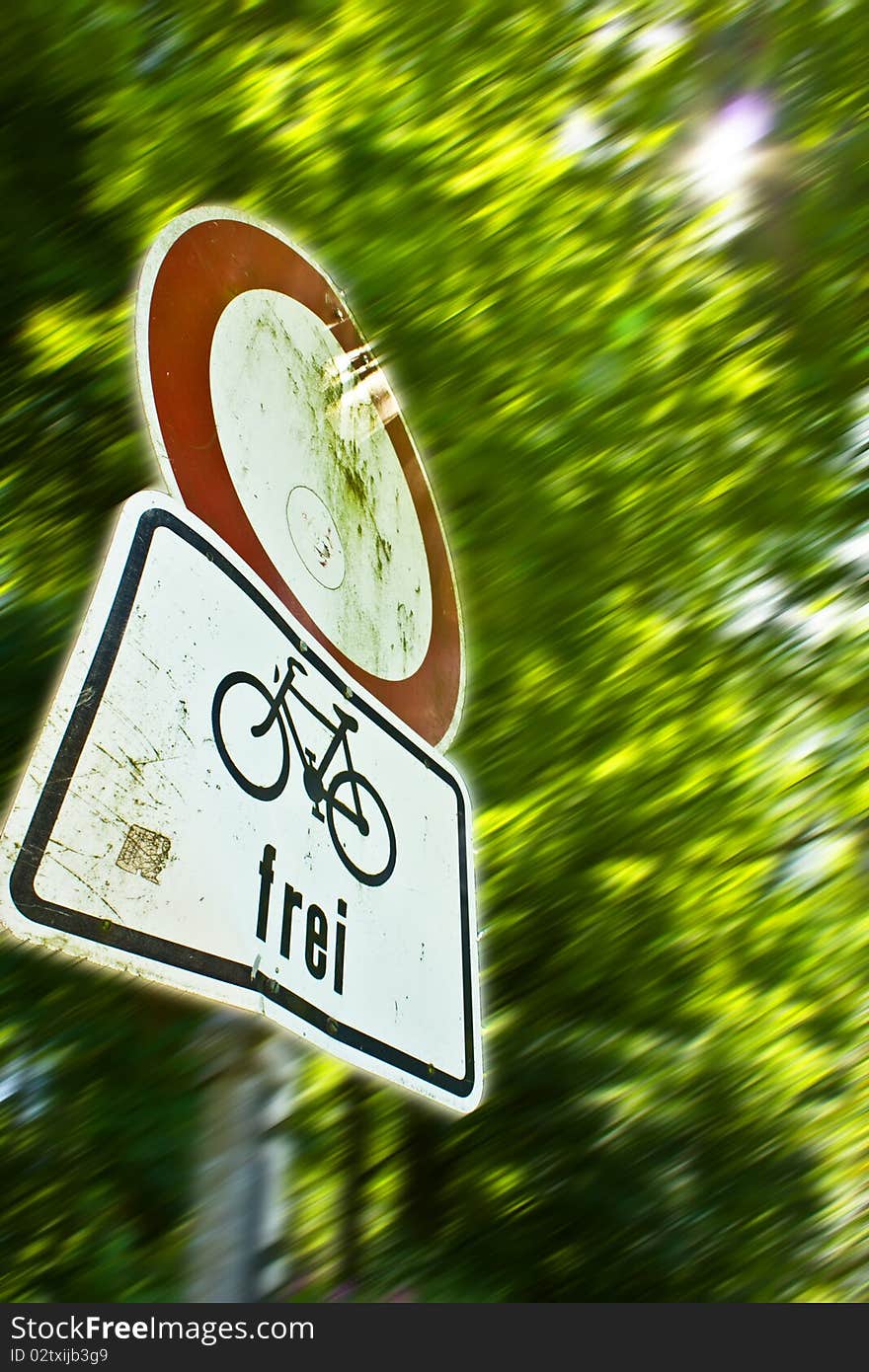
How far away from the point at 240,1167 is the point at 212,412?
0.74 meters

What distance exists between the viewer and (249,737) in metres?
1.09

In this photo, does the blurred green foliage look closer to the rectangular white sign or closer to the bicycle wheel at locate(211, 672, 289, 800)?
the rectangular white sign

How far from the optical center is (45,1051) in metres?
2.39

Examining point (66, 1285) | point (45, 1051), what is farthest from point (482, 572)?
point (66, 1285)

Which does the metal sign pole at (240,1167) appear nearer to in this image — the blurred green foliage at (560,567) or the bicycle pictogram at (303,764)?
the bicycle pictogram at (303,764)

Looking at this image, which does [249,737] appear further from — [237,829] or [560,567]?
[560,567]

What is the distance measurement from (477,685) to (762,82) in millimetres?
1649

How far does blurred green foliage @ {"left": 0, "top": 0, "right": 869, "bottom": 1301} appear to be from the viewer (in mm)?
2490

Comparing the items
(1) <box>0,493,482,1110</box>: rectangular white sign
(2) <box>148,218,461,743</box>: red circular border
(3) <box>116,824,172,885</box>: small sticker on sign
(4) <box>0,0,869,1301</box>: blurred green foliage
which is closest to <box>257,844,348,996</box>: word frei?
(1) <box>0,493,482,1110</box>: rectangular white sign

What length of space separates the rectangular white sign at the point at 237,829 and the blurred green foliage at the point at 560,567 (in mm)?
1198

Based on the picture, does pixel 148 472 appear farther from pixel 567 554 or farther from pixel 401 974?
pixel 401 974

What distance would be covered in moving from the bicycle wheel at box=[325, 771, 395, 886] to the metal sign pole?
211 millimetres

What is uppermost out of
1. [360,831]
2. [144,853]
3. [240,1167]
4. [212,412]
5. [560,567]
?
[212,412]

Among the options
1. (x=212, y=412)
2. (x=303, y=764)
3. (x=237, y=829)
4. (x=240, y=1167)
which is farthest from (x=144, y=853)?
(x=212, y=412)
